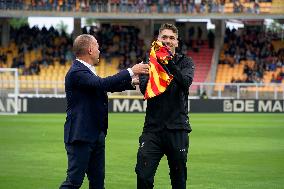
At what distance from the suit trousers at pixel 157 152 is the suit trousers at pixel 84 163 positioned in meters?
0.47

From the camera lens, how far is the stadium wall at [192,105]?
41188 mm

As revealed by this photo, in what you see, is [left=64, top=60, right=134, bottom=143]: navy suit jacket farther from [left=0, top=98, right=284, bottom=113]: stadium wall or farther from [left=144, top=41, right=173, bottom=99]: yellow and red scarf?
[left=0, top=98, right=284, bottom=113]: stadium wall

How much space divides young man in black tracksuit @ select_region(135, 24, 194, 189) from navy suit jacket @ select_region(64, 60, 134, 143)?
54 cm

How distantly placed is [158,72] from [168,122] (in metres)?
0.56

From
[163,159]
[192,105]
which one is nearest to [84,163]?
[163,159]

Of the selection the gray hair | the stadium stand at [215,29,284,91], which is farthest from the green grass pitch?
the stadium stand at [215,29,284,91]

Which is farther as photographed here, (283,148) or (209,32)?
(209,32)

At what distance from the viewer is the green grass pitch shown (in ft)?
47.6

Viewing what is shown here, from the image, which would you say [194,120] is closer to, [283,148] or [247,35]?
[283,148]

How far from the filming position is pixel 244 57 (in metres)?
54.2

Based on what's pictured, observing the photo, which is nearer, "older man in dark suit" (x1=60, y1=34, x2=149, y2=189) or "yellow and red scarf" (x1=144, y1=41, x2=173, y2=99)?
"older man in dark suit" (x1=60, y1=34, x2=149, y2=189)

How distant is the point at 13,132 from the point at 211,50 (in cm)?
3106

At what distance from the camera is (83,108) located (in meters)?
9.11

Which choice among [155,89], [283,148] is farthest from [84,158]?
[283,148]
